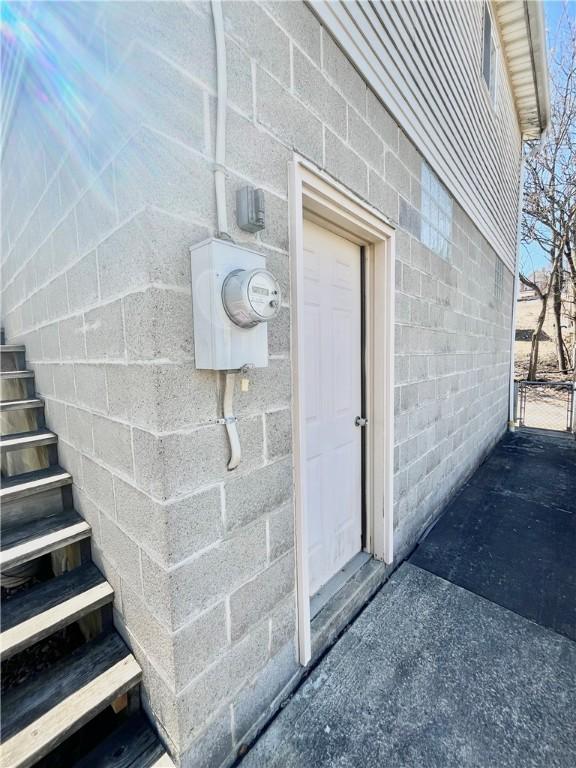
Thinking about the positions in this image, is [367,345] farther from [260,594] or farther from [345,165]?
[260,594]

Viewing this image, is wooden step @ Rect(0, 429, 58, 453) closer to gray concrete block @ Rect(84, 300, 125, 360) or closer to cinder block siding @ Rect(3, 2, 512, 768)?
cinder block siding @ Rect(3, 2, 512, 768)

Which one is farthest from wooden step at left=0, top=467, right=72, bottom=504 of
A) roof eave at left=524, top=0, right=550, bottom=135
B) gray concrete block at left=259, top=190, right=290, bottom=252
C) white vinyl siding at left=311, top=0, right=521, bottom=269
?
roof eave at left=524, top=0, right=550, bottom=135

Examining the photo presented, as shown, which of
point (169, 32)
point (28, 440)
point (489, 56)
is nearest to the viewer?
point (169, 32)

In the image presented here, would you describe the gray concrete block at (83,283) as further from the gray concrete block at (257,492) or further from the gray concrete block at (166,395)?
the gray concrete block at (257,492)

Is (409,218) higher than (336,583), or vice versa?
(409,218)

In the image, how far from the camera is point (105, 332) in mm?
1274

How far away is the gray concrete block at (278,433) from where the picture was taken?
1401 mm

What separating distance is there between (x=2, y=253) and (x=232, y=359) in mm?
3547

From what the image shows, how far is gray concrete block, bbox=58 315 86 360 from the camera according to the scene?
60.1 inches

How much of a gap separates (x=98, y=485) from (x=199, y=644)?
75 centimetres

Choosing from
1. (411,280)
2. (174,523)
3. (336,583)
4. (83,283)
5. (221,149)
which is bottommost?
(336,583)

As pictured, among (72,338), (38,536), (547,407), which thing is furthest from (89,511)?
(547,407)

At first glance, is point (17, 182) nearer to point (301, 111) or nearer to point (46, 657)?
point (301, 111)

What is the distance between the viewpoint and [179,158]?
1.04 meters
